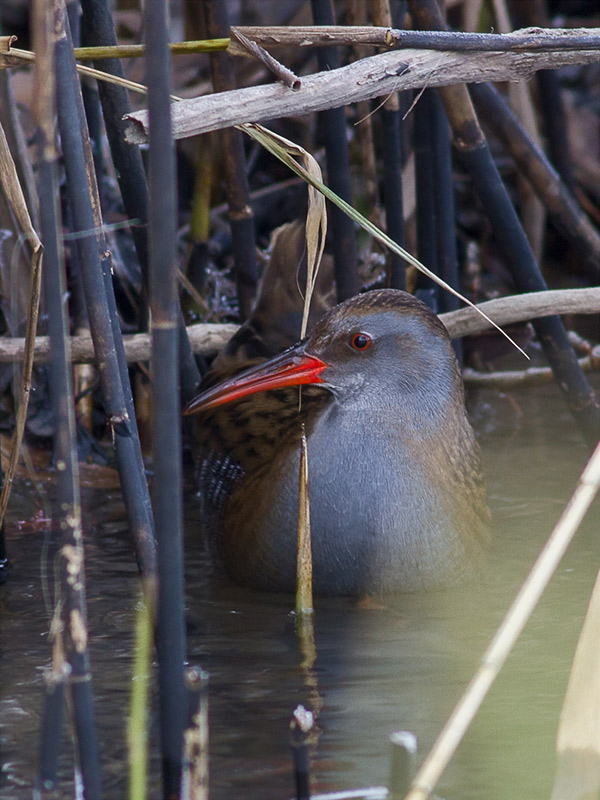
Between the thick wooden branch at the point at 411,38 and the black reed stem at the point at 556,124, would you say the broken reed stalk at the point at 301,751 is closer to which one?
the thick wooden branch at the point at 411,38

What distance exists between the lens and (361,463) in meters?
2.93

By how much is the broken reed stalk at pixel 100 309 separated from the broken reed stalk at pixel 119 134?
2.11 feet

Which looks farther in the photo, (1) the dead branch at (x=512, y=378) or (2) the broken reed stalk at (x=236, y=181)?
(1) the dead branch at (x=512, y=378)

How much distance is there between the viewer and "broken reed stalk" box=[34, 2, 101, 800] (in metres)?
1.42

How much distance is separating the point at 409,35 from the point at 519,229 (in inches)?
53.8

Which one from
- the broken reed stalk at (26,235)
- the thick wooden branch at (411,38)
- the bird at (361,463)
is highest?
the thick wooden branch at (411,38)

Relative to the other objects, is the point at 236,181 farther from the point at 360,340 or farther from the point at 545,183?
the point at 545,183

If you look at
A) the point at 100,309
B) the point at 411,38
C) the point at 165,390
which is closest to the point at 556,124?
the point at 411,38

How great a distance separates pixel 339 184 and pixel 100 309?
169 centimetres

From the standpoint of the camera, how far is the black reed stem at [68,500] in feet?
4.66

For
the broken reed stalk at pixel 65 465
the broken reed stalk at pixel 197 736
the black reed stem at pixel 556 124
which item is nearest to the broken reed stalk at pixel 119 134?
the broken reed stalk at pixel 65 465

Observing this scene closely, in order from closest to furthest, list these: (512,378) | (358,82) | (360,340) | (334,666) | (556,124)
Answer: (358,82) → (334,666) → (360,340) → (512,378) → (556,124)

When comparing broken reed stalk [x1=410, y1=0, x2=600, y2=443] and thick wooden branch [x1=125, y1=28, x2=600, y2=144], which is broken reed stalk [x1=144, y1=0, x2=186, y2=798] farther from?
broken reed stalk [x1=410, y1=0, x2=600, y2=443]

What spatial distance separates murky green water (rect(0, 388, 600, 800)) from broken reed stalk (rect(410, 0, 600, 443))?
0.30 metres
